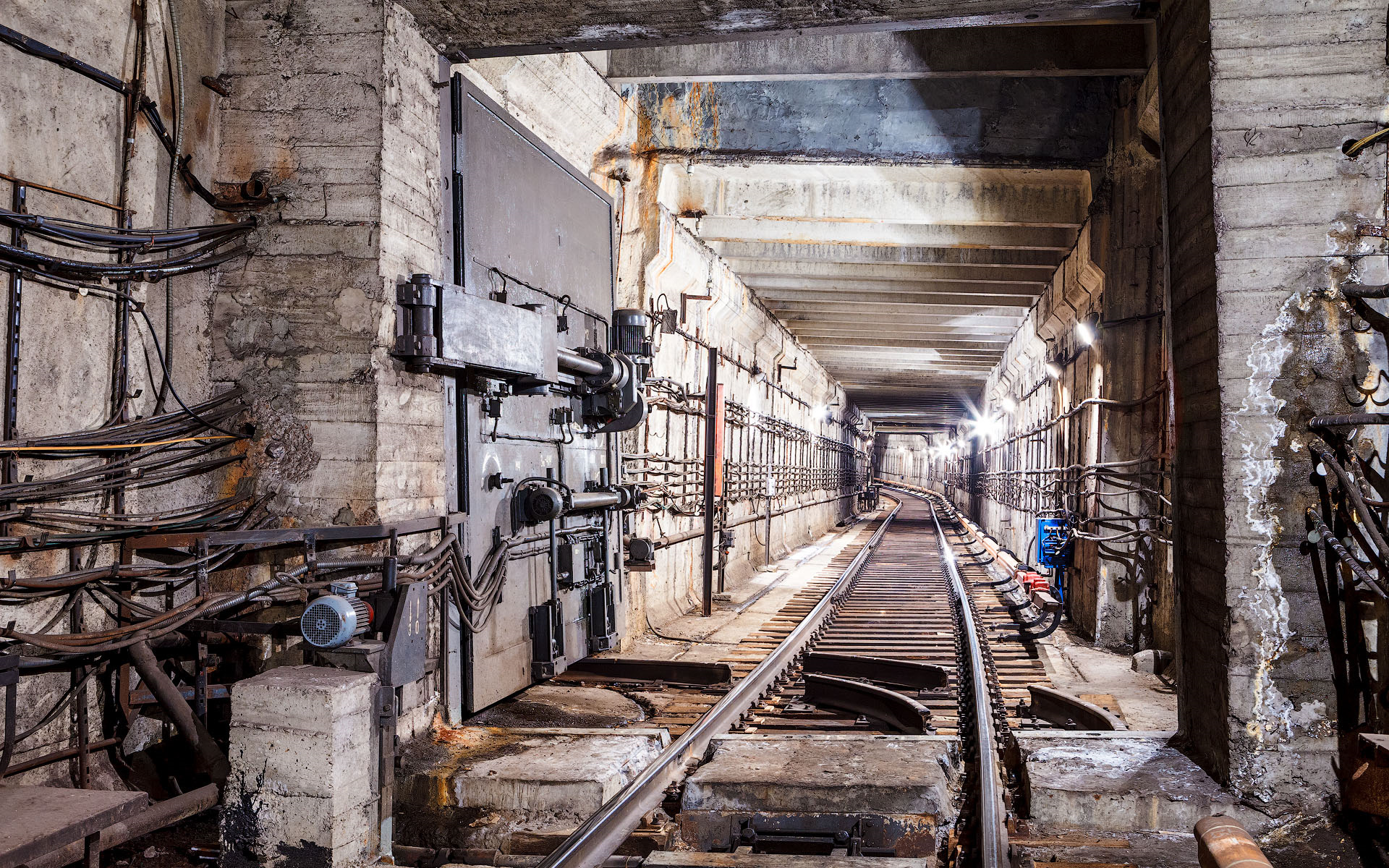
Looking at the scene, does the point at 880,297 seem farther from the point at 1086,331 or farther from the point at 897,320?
the point at 1086,331

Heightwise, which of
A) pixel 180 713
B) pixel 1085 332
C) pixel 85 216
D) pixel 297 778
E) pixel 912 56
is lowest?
pixel 297 778

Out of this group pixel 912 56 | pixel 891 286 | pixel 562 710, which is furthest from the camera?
pixel 891 286

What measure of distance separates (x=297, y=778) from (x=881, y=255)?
1027 cm

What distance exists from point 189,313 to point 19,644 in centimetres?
173

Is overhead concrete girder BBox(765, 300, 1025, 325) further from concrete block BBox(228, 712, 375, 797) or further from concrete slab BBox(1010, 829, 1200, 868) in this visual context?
concrete block BBox(228, 712, 375, 797)

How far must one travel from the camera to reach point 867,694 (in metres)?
6.49

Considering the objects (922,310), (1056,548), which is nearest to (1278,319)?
(1056,548)

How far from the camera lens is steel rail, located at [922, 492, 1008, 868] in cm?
360

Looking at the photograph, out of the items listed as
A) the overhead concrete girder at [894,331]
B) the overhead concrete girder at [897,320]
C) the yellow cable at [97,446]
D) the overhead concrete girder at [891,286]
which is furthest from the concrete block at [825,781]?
the overhead concrete girder at [894,331]

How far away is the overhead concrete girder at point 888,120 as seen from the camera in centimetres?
857

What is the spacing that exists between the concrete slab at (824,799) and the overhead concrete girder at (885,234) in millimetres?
7487

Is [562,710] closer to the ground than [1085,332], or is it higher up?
closer to the ground

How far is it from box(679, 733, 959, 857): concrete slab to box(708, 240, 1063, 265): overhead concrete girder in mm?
8261

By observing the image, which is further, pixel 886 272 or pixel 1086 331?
pixel 886 272
